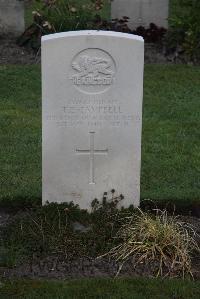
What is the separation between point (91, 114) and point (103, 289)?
1.42m

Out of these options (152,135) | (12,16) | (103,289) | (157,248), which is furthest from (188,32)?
(103,289)

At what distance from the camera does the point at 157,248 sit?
5309 mm

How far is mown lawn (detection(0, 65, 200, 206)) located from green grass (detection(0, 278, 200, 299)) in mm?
1439

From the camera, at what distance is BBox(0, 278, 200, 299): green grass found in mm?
4835

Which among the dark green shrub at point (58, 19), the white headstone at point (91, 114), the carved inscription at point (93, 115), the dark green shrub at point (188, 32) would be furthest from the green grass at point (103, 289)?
the dark green shrub at point (188, 32)

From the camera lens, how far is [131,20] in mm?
13211

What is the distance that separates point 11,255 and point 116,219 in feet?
3.03

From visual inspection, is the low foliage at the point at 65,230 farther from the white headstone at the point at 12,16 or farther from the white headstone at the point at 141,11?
the white headstone at the point at 141,11

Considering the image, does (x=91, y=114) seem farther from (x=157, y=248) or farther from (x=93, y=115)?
(x=157, y=248)

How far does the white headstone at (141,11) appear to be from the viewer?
13141 mm

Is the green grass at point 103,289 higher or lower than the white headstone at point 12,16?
lower

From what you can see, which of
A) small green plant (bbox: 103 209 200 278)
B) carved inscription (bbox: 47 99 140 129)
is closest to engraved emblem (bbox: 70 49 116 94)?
carved inscription (bbox: 47 99 140 129)

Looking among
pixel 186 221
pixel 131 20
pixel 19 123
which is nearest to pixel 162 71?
pixel 131 20

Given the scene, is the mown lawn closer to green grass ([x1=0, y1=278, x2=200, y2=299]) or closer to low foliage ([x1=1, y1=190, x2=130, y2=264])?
low foliage ([x1=1, y1=190, x2=130, y2=264])
